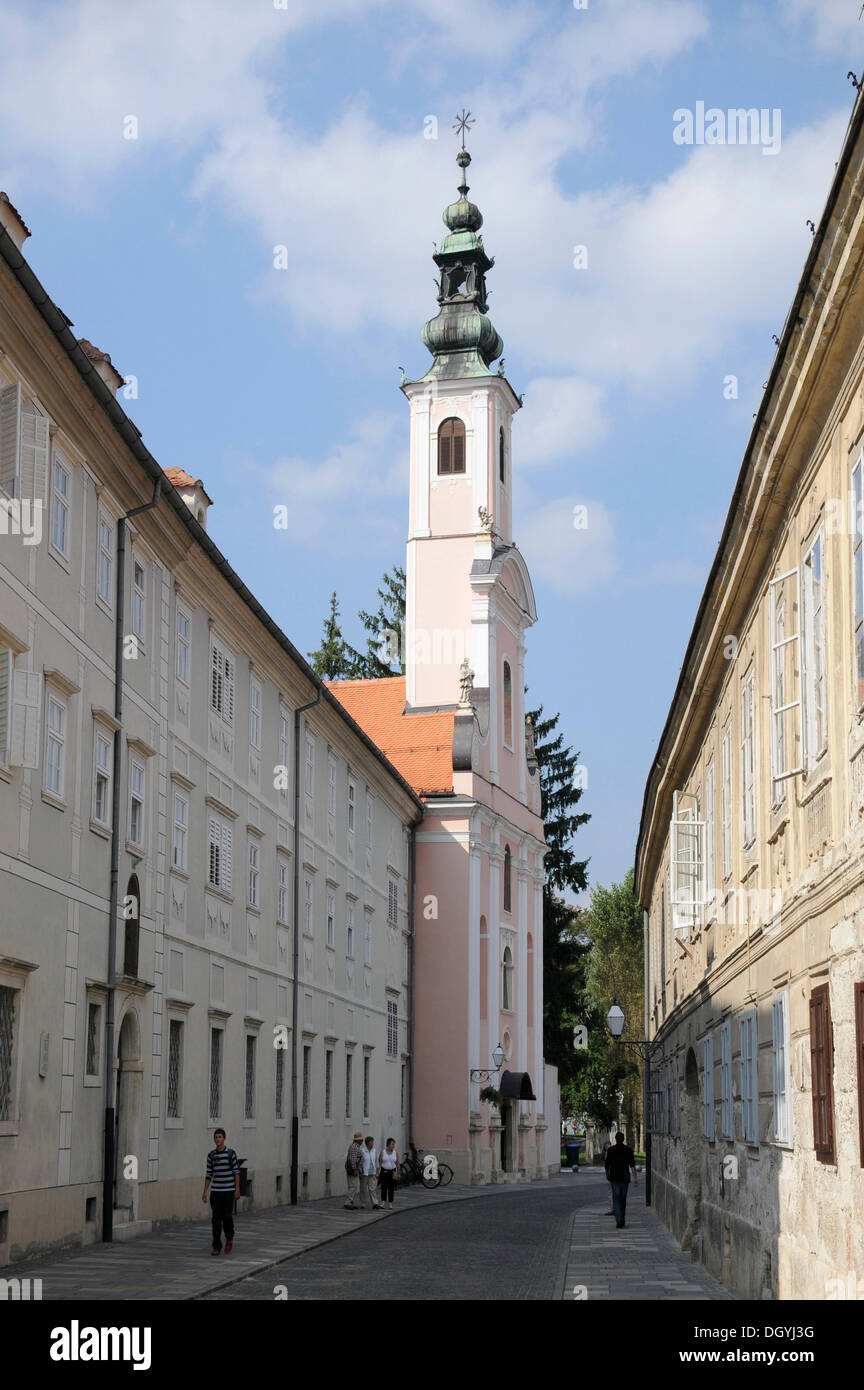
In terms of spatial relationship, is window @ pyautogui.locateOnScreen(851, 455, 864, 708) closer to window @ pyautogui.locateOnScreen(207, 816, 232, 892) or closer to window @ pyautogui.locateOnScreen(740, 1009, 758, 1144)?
window @ pyautogui.locateOnScreen(740, 1009, 758, 1144)

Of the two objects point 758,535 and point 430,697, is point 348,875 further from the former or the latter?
point 758,535

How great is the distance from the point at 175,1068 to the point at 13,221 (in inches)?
510

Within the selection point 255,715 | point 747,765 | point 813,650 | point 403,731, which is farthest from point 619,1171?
point 403,731

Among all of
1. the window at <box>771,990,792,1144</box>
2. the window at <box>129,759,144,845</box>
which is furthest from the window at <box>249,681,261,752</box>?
the window at <box>771,990,792,1144</box>

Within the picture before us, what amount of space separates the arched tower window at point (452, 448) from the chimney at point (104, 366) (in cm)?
3541

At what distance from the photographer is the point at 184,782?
89.0ft

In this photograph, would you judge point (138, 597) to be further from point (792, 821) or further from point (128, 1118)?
point (792, 821)

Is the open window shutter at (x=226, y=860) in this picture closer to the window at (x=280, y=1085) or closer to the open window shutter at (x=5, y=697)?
the window at (x=280, y=1085)

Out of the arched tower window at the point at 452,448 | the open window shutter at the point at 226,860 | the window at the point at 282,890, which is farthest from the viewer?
the arched tower window at the point at 452,448

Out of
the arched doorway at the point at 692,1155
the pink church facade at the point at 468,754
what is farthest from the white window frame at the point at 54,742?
the pink church facade at the point at 468,754

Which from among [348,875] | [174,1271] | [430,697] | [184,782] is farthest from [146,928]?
[430,697]

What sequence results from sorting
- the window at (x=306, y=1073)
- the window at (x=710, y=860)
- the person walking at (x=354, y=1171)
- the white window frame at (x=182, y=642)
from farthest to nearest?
the window at (x=306, y=1073) < the person walking at (x=354, y=1171) < the white window frame at (x=182, y=642) < the window at (x=710, y=860)

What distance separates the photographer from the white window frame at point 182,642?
2722 cm
